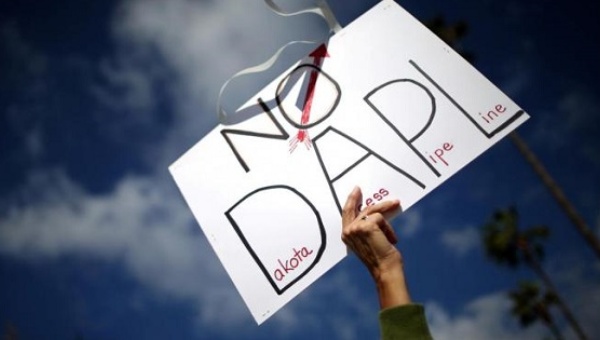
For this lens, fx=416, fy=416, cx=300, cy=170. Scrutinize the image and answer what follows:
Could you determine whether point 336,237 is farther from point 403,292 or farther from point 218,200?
point 218,200

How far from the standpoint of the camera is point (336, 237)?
1437 mm

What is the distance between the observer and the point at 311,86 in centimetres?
174

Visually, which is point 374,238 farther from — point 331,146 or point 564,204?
point 564,204

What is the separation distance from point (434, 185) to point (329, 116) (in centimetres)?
49

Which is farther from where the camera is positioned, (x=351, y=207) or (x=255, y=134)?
(x=255, y=134)

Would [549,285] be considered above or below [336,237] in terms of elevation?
below

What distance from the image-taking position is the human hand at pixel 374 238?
1333mm

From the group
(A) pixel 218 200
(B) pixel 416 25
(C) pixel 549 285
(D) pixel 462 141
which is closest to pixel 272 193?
(A) pixel 218 200

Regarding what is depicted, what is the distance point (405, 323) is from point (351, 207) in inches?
16.3

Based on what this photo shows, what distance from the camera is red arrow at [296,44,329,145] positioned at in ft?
5.43

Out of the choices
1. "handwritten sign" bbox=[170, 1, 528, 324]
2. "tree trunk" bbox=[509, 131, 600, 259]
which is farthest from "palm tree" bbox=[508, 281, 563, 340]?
"handwritten sign" bbox=[170, 1, 528, 324]

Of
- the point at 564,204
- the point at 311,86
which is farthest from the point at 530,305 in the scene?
the point at 311,86

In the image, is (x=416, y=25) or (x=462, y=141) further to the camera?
(x=416, y=25)

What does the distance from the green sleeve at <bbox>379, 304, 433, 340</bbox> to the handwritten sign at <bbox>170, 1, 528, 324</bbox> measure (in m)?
0.29
